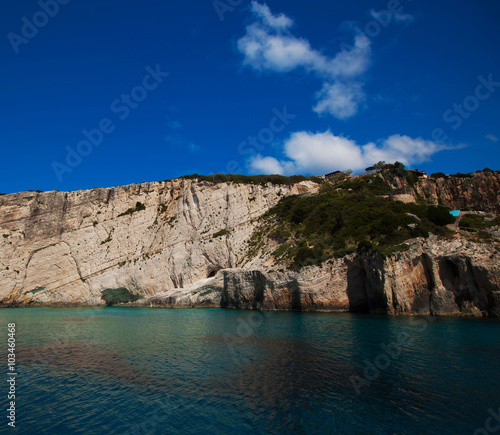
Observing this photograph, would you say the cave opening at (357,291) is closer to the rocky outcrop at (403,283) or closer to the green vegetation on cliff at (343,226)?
→ the rocky outcrop at (403,283)

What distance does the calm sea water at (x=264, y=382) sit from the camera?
8.76m

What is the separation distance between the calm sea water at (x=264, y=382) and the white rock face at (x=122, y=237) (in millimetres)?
30171

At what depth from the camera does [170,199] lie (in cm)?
5866

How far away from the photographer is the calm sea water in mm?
8758

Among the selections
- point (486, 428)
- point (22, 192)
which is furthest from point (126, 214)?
point (486, 428)

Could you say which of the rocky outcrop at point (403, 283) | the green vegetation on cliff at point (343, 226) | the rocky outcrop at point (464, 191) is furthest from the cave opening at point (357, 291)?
the rocky outcrop at point (464, 191)

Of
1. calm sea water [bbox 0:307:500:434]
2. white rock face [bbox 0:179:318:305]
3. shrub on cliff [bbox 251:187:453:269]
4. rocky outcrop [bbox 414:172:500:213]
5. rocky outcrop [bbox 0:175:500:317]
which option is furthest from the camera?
rocky outcrop [bbox 414:172:500:213]

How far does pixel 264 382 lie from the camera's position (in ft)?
38.2

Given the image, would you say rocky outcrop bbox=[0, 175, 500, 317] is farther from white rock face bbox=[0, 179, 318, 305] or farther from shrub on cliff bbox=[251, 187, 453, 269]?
shrub on cliff bbox=[251, 187, 453, 269]

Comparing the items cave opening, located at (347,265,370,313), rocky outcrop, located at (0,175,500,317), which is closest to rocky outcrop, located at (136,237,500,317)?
cave opening, located at (347,265,370,313)

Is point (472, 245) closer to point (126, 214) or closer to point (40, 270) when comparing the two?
point (126, 214)

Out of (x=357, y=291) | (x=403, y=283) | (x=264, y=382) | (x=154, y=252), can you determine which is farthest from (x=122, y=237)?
(x=264, y=382)

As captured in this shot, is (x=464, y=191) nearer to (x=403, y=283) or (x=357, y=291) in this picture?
(x=357, y=291)

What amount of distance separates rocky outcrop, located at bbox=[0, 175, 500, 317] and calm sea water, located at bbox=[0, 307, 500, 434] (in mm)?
16260
